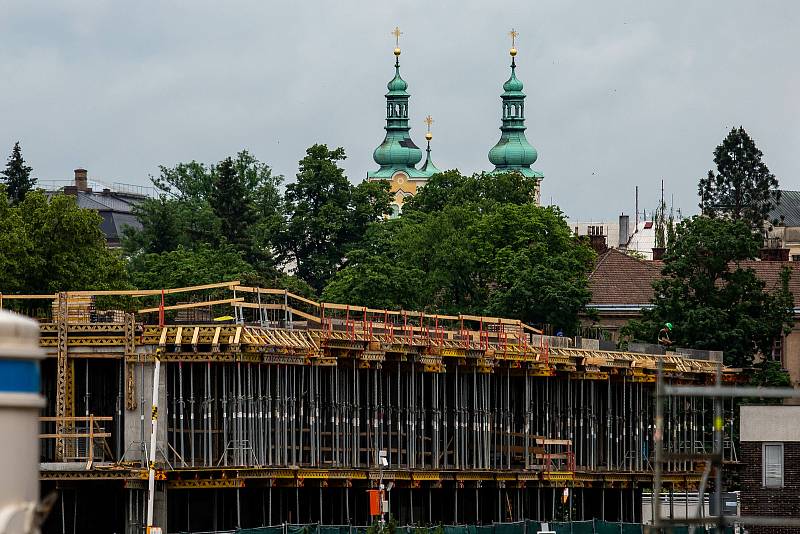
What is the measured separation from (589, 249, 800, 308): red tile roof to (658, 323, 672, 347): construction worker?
1783 centimetres

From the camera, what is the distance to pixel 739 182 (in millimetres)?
151625

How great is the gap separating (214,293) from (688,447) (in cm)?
2928

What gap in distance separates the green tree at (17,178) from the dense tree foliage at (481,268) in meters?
19.3

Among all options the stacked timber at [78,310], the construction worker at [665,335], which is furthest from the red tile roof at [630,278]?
the stacked timber at [78,310]

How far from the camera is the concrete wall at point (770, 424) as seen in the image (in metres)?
56.2

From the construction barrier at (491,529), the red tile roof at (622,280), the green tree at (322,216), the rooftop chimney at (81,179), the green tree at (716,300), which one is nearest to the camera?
the construction barrier at (491,529)

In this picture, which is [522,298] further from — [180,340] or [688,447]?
[180,340]

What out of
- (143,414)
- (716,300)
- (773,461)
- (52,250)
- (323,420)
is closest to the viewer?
(143,414)

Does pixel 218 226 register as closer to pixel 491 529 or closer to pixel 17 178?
pixel 17 178

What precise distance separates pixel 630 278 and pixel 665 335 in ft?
75.9

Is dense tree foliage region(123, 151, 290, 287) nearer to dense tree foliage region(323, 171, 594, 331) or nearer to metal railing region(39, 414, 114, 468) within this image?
dense tree foliage region(323, 171, 594, 331)

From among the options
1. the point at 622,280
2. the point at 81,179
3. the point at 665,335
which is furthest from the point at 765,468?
the point at 81,179

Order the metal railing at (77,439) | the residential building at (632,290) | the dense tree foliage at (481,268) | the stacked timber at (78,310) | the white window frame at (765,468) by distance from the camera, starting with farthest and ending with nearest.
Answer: the residential building at (632,290), the dense tree foliage at (481,268), the white window frame at (765,468), the stacked timber at (78,310), the metal railing at (77,439)

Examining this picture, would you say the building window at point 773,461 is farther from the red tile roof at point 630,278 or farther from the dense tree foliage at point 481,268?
the red tile roof at point 630,278
